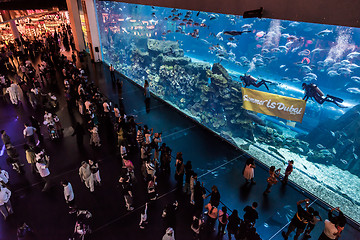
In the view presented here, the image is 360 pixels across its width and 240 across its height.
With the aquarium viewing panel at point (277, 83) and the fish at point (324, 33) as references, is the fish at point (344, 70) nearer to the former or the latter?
the aquarium viewing panel at point (277, 83)

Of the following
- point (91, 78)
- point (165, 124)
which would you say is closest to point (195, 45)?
point (165, 124)

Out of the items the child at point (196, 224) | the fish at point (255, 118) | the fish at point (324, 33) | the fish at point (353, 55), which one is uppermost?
the fish at point (324, 33)

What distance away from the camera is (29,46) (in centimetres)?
2136

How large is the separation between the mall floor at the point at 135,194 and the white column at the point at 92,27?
38.4 feet

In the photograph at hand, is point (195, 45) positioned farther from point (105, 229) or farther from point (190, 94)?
point (105, 229)

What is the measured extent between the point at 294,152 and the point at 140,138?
29.6ft

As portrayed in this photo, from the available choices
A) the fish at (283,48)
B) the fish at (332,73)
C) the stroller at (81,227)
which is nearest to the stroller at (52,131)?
the stroller at (81,227)

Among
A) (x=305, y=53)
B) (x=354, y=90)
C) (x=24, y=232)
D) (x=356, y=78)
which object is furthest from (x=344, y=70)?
(x=24, y=232)

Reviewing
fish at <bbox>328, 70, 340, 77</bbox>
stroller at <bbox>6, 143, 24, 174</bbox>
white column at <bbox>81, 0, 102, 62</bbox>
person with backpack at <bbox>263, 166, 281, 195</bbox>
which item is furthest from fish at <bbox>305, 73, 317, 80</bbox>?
white column at <bbox>81, 0, 102, 62</bbox>

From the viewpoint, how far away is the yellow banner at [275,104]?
665 cm

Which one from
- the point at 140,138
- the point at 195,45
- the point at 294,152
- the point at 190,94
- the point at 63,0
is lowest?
the point at 294,152

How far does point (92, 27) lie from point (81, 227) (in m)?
18.7

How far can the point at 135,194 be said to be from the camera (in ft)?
21.7

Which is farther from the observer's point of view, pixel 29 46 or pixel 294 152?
pixel 29 46
